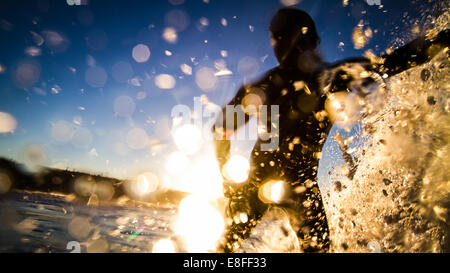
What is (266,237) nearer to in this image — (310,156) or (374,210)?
(374,210)

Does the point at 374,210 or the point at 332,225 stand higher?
the point at 374,210

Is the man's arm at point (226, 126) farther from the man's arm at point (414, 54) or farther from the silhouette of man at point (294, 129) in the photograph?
the man's arm at point (414, 54)

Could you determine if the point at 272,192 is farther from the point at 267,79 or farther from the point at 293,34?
the point at 293,34

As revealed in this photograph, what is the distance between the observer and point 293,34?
6.32 feet

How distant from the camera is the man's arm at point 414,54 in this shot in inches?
54.6

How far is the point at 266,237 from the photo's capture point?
3.12 m

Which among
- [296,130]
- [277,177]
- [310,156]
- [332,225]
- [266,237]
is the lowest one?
[266,237]

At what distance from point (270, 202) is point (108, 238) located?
2614mm

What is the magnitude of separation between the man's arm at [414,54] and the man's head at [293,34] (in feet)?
2.28

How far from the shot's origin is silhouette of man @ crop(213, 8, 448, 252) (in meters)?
1.69

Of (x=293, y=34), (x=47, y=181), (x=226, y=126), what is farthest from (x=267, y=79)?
(x=47, y=181)

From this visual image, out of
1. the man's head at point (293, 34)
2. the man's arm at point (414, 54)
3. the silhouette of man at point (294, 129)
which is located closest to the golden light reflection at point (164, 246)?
the silhouette of man at point (294, 129)
